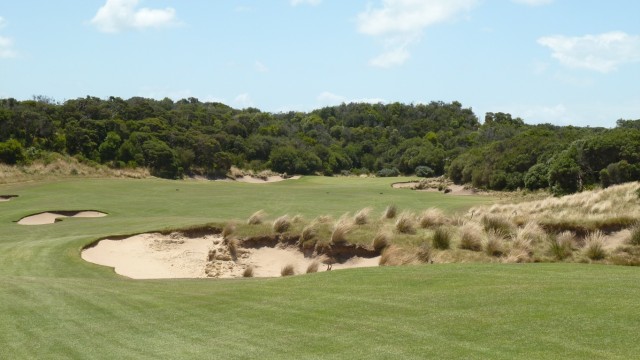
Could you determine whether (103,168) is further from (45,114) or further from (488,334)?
(488,334)

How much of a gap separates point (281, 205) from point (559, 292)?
31.1 m

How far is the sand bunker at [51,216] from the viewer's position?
33.9 m

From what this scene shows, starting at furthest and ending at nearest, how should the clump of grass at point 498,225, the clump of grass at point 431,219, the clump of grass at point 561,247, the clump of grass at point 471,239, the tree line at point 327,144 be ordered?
the tree line at point 327,144, the clump of grass at point 431,219, the clump of grass at point 498,225, the clump of grass at point 471,239, the clump of grass at point 561,247

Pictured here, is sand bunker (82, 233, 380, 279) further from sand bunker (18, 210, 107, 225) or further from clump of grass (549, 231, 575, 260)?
sand bunker (18, 210, 107, 225)

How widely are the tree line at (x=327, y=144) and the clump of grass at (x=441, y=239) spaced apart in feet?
105

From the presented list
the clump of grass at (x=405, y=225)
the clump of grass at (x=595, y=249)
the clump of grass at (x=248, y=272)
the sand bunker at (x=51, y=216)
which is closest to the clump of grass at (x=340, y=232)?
the clump of grass at (x=405, y=225)

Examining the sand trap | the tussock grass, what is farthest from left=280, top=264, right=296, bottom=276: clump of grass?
the sand trap

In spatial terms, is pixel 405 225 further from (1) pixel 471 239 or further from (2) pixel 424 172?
(2) pixel 424 172

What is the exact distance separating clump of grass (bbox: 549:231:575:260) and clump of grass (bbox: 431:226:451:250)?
2573 millimetres

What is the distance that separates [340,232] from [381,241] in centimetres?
152

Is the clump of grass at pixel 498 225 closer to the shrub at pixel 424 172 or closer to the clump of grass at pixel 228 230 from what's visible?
the clump of grass at pixel 228 230

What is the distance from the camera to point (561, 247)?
15367 millimetres

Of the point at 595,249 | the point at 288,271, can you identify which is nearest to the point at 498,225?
the point at 595,249

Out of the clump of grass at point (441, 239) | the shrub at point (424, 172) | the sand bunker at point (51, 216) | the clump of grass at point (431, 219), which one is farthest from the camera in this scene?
the shrub at point (424, 172)
